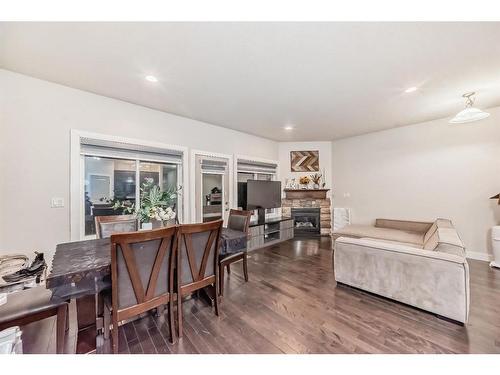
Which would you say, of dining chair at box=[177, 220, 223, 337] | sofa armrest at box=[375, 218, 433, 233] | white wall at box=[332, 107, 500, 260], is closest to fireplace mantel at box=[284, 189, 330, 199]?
white wall at box=[332, 107, 500, 260]

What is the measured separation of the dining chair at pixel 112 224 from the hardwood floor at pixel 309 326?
37.0 inches

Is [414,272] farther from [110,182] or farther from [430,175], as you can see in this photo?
[110,182]

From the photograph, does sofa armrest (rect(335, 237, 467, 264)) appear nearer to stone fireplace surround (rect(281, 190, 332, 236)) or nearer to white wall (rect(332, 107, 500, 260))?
white wall (rect(332, 107, 500, 260))

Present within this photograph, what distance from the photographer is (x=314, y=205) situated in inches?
225

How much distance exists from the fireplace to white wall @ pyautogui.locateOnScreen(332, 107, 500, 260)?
2.71ft

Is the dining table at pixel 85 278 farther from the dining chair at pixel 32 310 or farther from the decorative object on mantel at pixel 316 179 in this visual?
the decorative object on mantel at pixel 316 179

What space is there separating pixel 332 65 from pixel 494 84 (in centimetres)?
242

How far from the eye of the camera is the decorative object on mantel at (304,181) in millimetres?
5812

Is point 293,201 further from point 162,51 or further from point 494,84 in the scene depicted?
point 162,51

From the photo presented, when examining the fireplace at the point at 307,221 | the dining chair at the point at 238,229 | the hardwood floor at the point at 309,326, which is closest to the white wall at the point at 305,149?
the fireplace at the point at 307,221

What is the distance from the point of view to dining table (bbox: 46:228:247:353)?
54.8 inches

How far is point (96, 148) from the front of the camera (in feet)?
9.73

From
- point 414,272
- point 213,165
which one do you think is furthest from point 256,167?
point 414,272

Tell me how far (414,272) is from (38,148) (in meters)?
4.57
